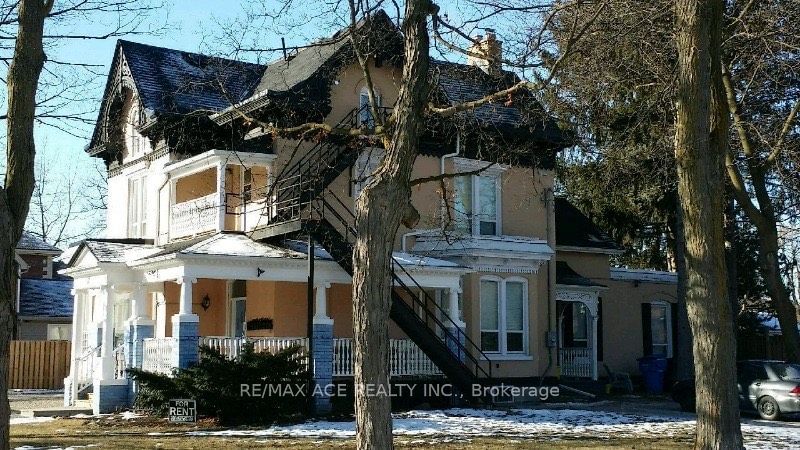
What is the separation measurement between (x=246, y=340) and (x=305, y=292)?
14.0 ft

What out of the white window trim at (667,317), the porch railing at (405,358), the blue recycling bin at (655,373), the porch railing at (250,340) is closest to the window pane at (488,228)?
the porch railing at (405,358)

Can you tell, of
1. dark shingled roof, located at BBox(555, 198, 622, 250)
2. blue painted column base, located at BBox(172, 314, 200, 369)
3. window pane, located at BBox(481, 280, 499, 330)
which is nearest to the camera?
blue painted column base, located at BBox(172, 314, 200, 369)

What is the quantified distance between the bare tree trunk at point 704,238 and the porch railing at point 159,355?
469 inches

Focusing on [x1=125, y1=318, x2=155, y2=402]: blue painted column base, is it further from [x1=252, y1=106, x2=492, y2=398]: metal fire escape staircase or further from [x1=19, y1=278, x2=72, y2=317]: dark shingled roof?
[x1=19, y1=278, x2=72, y2=317]: dark shingled roof

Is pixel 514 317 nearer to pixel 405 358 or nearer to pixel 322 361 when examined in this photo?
pixel 405 358

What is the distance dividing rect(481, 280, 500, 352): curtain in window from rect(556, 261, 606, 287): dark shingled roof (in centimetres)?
335

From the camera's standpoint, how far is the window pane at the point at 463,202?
26969 millimetres

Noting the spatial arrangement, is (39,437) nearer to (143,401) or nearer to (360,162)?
(143,401)

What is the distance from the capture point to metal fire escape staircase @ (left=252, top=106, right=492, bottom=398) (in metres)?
22.4

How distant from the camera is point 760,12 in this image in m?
19.0

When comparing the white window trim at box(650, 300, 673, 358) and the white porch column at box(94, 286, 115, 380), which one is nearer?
the white porch column at box(94, 286, 115, 380)

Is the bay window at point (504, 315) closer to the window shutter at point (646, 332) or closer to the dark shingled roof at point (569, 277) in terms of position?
the dark shingled roof at point (569, 277)

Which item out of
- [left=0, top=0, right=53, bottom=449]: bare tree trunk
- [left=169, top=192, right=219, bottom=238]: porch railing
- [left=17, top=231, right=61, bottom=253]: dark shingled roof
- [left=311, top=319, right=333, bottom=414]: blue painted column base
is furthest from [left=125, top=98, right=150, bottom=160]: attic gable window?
[left=17, top=231, right=61, bottom=253]: dark shingled roof

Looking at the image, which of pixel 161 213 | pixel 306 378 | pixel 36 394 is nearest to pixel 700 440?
pixel 306 378
